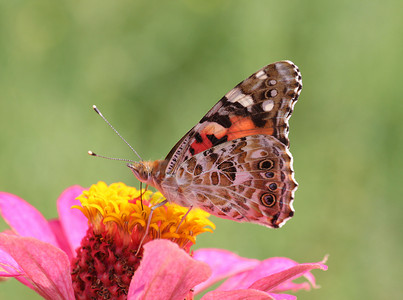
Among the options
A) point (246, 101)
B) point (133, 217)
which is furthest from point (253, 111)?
point (133, 217)

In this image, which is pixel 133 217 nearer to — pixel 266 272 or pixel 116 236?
pixel 116 236

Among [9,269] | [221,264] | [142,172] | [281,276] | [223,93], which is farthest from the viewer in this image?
[223,93]

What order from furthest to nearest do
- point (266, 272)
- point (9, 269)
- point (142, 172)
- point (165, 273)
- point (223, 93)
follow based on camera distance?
point (223, 93)
point (266, 272)
point (142, 172)
point (9, 269)
point (165, 273)

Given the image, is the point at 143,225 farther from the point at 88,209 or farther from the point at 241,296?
the point at 241,296

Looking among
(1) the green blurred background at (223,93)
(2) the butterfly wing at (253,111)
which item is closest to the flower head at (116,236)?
(2) the butterfly wing at (253,111)

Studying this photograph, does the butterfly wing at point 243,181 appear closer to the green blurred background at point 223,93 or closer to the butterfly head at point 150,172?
the butterfly head at point 150,172

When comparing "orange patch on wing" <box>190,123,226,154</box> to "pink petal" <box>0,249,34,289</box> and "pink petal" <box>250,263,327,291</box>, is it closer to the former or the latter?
"pink petal" <box>250,263,327,291</box>

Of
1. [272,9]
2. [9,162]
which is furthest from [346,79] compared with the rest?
[9,162]
